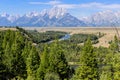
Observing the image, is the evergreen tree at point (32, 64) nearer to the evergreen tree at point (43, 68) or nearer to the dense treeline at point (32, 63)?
the dense treeline at point (32, 63)

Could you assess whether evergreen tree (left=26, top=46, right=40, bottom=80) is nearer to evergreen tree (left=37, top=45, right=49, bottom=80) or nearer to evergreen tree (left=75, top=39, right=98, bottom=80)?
evergreen tree (left=37, top=45, right=49, bottom=80)

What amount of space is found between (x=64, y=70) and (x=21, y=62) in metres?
14.6

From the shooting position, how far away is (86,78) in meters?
65.0

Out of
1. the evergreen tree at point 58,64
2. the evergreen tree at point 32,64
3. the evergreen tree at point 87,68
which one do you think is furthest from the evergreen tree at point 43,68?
the evergreen tree at point 87,68

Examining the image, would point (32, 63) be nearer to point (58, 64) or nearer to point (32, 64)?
point (32, 64)

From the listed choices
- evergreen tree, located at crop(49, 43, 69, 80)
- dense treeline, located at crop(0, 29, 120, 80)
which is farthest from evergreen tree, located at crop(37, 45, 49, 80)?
evergreen tree, located at crop(49, 43, 69, 80)

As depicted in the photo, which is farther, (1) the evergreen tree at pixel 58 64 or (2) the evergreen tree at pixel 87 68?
(1) the evergreen tree at pixel 58 64

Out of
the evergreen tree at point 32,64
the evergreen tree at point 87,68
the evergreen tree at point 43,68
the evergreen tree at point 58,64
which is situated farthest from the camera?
the evergreen tree at point 32,64

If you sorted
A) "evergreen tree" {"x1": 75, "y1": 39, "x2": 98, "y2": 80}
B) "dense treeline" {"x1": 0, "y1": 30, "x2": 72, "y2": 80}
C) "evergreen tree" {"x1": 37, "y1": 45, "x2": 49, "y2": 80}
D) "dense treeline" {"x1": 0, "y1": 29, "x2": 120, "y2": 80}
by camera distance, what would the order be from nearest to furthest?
"evergreen tree" {"x1": 75, "y1": 39, "x2": 98, "y2": 80}, "dense treeline" {"x1": 0, "y1": 29, "x2": 120, "y2": 80}, "evergreen tree" {"x1": 37, "y1": 45, "x2": 49, "y2": 80}, "dense treeline" {"x1": 0, "y1": 30, "x2": 72, "y2": 80}

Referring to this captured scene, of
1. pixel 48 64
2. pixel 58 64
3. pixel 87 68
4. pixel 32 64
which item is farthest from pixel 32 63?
pixel 87 68

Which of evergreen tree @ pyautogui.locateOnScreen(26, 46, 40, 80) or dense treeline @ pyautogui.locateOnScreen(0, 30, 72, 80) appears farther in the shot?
evergreen tree @ pyautogui.locateOnScreen(26, 46, 40, 80)

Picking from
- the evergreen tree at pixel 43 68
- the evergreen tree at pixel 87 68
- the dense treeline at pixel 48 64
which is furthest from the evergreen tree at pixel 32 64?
the evergreen tree at pixel 87 68

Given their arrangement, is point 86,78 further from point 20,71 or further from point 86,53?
point 20,71

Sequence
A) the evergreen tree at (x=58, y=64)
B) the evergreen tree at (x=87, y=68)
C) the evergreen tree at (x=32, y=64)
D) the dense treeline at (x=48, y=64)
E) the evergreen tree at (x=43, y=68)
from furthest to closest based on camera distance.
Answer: the evergreen tree at (x=32, y=64) < the evergreen tree at (x=58, y=64) < the evergreen tree at (x=43, y=68) < the dense treeline at (x=48, y=64) < the evergreen tree at (x=87, y=68)
